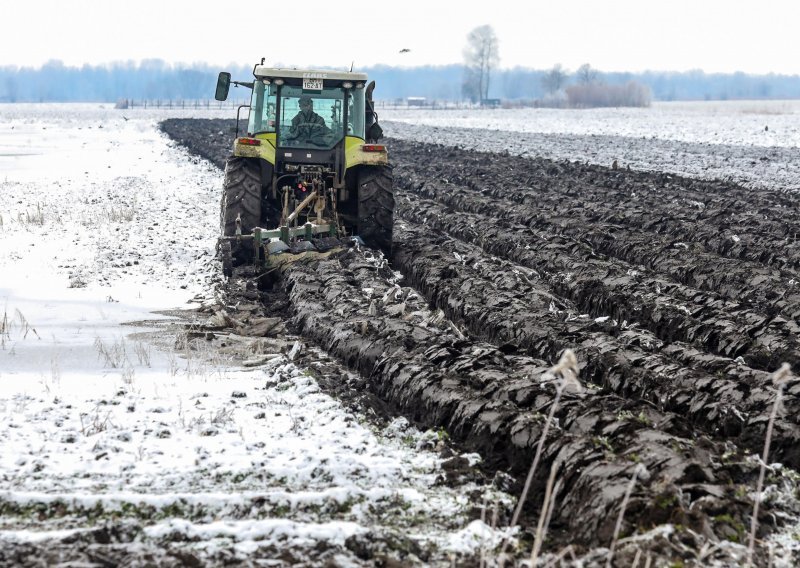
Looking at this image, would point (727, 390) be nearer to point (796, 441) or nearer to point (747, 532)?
point (796, 441)

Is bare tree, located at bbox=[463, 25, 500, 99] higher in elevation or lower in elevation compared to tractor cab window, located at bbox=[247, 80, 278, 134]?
higher

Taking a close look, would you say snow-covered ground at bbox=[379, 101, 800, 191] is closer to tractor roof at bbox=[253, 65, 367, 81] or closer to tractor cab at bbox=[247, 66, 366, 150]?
tractor cab at bbox=[247, 66, 366, 150]

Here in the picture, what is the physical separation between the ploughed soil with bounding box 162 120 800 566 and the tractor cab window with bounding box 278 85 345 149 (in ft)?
5.08

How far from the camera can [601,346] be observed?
7.12m

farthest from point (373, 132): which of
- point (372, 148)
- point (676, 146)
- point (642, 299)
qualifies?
point (676, 146)

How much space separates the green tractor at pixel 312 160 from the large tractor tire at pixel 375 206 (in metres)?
0.01

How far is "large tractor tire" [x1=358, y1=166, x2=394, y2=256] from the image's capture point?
38.9 feet

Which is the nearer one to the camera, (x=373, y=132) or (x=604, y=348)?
(x=604, y=348)

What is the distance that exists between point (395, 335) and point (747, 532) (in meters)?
3.57

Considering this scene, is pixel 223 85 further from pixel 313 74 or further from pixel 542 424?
pixel 542 424

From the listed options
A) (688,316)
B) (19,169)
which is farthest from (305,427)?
(19,169)

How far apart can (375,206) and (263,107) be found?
170 cm

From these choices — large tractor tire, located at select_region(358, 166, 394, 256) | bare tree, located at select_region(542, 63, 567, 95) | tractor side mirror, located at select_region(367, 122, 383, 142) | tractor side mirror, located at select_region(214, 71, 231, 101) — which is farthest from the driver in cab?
bare tree, located at select_region(542, 63, 567, 95)

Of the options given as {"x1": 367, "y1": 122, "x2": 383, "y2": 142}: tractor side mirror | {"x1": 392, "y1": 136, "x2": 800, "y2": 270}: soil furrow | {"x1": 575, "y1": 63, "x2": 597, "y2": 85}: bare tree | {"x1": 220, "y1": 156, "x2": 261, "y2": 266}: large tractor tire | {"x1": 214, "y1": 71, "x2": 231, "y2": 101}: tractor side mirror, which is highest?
{"x1": 575, "y1": 63, "x2": 597, "y2": 85}: bare tree
